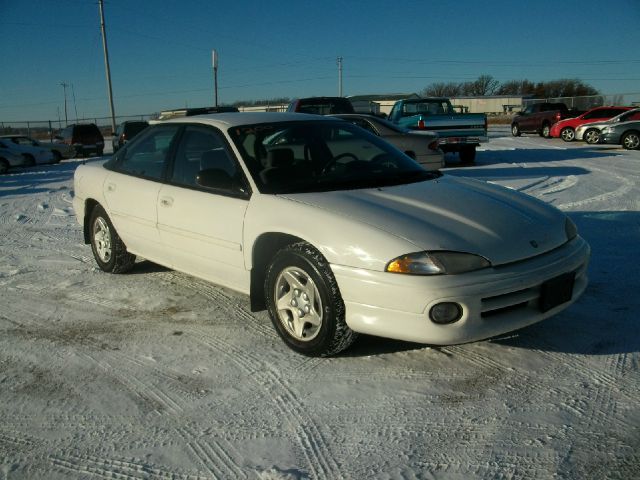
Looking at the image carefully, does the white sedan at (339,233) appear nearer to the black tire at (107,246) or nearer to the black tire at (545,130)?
the black tire at (107,246)

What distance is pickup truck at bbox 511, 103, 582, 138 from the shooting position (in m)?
26.3

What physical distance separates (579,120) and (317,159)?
2214 cm

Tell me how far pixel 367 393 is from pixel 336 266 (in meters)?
0.70

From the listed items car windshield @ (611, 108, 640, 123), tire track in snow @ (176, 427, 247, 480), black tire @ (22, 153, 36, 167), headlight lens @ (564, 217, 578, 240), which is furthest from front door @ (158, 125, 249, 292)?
car windshield @ (611, 108, 640, 123)

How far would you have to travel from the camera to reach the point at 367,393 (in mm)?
3168

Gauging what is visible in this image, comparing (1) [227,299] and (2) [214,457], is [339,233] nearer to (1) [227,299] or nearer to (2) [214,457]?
(2) [214,457]

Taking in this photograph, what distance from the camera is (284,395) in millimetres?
3170

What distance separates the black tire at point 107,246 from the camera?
5441 mm

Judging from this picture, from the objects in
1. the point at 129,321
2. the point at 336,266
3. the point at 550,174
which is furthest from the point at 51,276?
the point at 550,174

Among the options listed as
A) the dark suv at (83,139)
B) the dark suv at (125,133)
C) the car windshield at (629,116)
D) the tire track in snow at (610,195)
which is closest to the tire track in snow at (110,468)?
the tire track in snow at (610,195)

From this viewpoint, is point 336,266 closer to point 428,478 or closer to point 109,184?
point 428,478

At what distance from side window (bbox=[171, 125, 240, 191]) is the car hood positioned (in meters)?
0.56

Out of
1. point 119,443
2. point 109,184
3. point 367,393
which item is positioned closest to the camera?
point 119,443

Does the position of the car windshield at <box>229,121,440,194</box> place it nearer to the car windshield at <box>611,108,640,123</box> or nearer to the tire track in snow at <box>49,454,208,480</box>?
the tire track in snow at <box>49,454,208,480</box>
